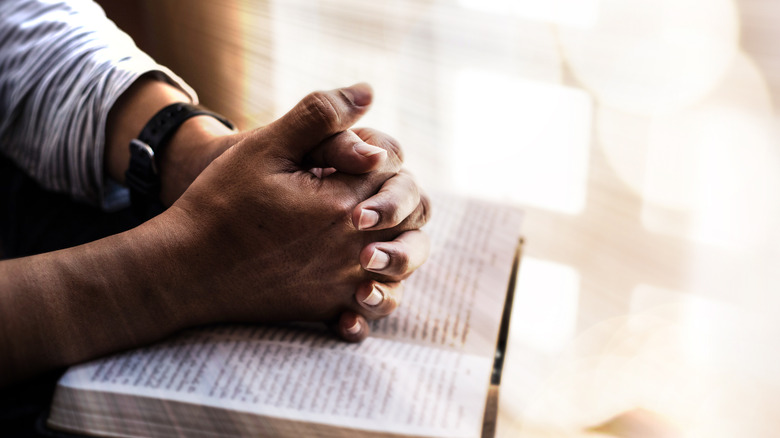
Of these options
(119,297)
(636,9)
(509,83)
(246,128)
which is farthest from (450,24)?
(119,297)

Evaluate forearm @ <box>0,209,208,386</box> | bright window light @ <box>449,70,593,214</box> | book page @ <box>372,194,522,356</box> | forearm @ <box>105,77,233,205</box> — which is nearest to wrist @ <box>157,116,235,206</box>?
forearm @ <box>105,77,233,205</box>

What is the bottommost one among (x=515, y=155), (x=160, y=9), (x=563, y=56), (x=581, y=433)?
(x=581, y=433)

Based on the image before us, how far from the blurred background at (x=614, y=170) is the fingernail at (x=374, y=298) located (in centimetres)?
24

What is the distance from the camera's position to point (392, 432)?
356 mm

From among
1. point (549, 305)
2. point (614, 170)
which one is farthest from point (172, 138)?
point (614, 170)

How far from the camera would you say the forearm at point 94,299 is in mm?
356

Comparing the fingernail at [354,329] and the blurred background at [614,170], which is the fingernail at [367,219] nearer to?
the fingernail at [354,329]

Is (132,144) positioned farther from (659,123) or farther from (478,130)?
(659,123)

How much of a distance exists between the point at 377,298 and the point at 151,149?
0.87 feet

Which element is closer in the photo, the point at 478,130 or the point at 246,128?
the point at 246,128

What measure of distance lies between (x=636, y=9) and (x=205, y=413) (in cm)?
94

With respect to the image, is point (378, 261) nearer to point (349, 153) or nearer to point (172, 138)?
point (349, 153)

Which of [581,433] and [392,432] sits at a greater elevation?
[392,432]

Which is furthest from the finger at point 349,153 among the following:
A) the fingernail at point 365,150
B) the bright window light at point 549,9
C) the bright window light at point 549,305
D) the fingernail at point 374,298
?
the bright window light at point 549,9
